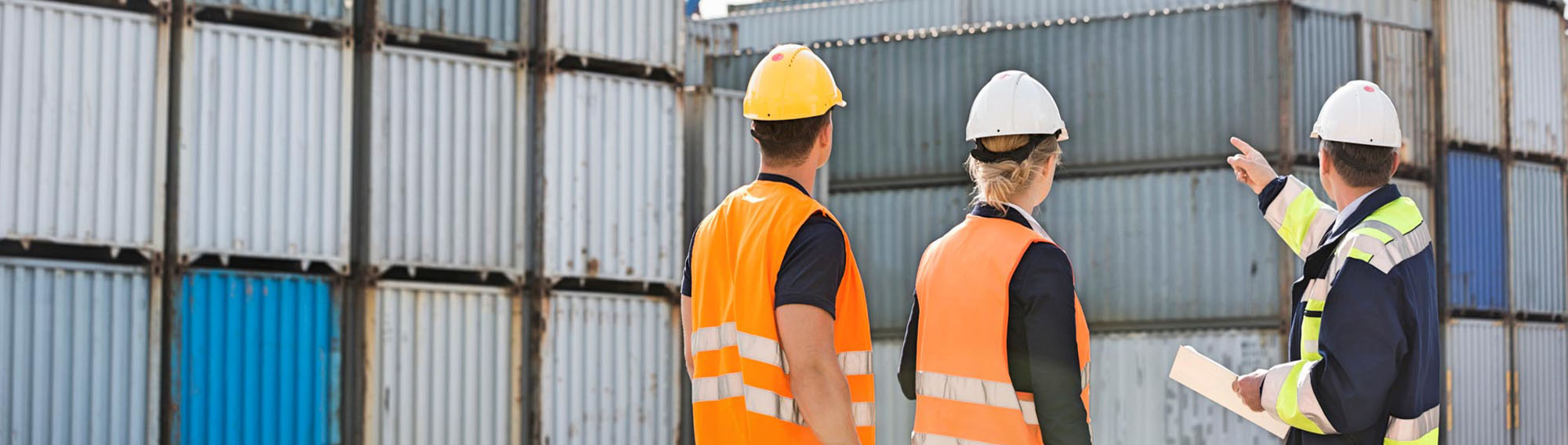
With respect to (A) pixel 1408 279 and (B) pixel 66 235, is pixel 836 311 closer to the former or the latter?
(A) pixel 1408 279

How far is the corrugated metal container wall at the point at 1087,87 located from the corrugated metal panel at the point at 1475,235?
3.98 meters

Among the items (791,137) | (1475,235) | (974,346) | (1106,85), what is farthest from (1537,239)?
(791,137)

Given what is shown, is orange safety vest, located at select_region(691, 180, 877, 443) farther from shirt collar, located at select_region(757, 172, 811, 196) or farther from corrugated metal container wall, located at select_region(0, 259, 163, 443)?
corrugated metal container wall, located at select_region(0, 259, 163, 443)

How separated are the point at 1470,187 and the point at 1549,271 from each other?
2.49m

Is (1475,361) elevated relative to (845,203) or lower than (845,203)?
lower

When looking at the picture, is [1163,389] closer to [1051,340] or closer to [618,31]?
[618,31]

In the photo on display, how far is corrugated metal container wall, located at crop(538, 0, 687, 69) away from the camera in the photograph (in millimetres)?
16719

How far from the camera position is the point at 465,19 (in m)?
16.2

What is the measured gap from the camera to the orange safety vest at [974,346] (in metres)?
5.25

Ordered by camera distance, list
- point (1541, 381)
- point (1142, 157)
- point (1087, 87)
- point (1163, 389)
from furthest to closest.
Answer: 1. point (1541, 381)
2. point (1087, 87)
3. point (1142, 157)
4. point (1163, 389)

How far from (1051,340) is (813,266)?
715mm

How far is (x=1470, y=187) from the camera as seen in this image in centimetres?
2372

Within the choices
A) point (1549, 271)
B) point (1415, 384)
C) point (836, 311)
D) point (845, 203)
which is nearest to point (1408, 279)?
point (1415, 384)

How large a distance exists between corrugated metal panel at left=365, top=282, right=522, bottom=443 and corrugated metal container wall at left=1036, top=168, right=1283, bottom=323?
8441mm
